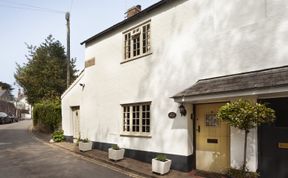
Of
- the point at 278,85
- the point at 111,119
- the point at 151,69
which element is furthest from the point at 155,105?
the point at 278,85

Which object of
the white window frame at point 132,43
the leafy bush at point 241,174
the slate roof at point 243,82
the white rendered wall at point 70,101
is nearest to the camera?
the slate roof at point 243,82

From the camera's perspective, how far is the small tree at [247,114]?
7.74m

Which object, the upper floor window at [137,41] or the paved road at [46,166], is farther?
the upper floor window at [137,41]

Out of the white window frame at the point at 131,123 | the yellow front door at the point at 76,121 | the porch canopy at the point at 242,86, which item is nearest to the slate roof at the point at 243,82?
the porch canopy at the point at 242,86

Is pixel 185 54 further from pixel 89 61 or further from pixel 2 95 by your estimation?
pixel 2 95

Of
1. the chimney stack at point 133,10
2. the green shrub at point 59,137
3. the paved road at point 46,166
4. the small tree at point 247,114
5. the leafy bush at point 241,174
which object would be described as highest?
the chimney stack at point 133,10

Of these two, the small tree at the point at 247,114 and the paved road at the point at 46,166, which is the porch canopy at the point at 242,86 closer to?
the small tree at the point at 247,114

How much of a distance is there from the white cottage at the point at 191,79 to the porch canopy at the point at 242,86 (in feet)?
0.09

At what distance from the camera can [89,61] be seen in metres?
17.3

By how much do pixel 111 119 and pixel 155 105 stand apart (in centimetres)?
347

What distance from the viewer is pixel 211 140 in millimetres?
10328

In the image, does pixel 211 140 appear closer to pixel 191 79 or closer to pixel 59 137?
pixel 191 79

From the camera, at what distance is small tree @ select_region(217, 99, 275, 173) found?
774 centimetres

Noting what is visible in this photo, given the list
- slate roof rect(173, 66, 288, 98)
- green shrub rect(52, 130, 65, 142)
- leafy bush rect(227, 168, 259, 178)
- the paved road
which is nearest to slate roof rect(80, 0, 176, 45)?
slate roof rect(173, 66, 288, 98)
